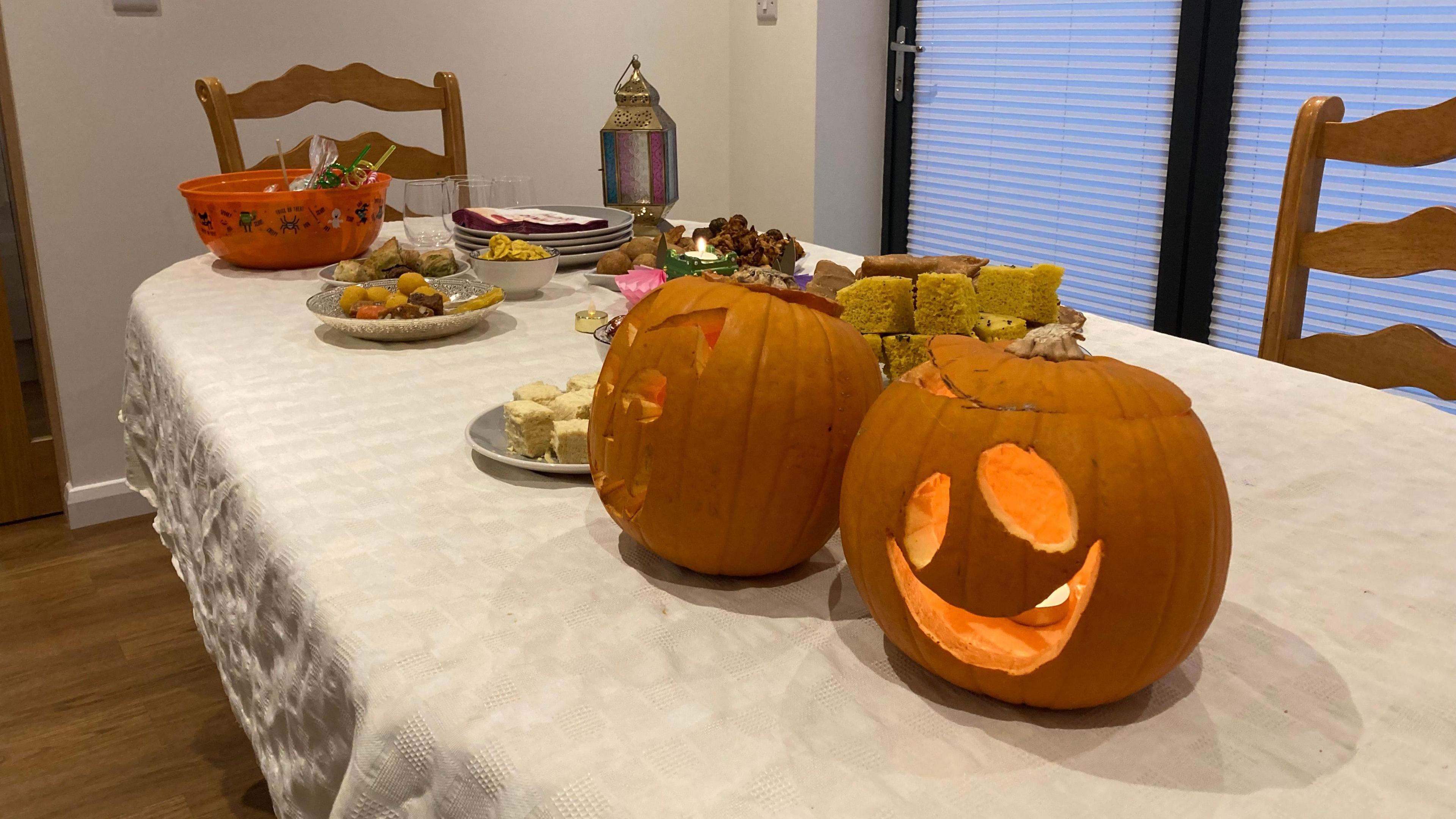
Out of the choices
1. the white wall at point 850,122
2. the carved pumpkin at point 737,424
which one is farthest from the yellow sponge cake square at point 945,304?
the white wall at point 850,122

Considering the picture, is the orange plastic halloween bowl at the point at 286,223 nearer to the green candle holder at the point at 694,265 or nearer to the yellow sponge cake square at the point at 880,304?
the green candle holder at the point at 694,265

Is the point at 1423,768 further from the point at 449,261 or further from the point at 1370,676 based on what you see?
the point at 449,261

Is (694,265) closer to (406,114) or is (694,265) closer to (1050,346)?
(1050,346)

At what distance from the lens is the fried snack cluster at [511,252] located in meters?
1.39

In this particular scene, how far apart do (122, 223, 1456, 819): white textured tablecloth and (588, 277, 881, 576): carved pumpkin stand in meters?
0.04

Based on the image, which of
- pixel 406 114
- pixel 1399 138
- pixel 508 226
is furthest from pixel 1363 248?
pixel 406 114

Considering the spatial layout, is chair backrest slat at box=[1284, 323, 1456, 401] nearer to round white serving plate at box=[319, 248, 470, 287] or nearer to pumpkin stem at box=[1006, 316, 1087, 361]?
pumpkin stem at box=[1006, 316, 1087, 361]

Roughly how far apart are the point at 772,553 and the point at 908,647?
122 millimetres

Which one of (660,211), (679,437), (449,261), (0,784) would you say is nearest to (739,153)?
(660,211)

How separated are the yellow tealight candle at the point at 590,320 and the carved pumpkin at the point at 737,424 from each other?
0.61 m

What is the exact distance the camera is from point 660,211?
1797 mm

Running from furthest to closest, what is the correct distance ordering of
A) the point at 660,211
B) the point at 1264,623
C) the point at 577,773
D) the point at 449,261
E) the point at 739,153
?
the point at 739,153 < the point at 660,211 < the point at 449,261 < the point at 1264,623 < the point at 577,773

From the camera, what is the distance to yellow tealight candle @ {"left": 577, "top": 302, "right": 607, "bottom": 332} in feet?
4.15

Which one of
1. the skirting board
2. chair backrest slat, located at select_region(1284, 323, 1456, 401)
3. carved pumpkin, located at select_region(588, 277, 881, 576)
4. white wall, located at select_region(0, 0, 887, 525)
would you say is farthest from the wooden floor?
chair backrest slat, located at select_region(1284, 323, 1456, 401)
